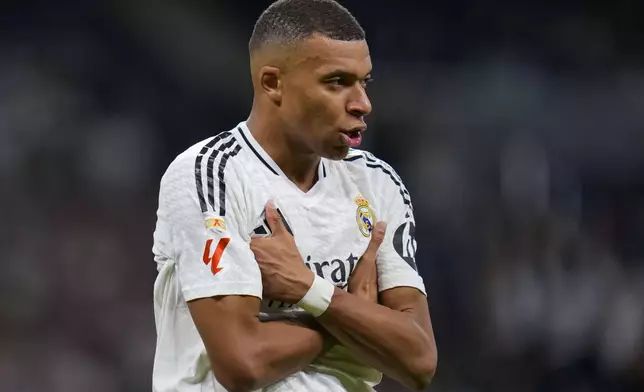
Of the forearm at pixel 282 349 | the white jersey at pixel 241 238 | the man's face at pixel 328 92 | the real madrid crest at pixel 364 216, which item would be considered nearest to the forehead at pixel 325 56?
the man's face at pixel 328 92

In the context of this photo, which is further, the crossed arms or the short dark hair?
the short dark hair

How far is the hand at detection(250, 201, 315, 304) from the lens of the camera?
243cm

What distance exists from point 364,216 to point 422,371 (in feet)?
1.49

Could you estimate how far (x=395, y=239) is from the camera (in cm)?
276

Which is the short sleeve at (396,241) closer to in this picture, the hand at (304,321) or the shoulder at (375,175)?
the shoulder at (375,175)

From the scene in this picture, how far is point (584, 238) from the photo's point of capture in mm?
5613

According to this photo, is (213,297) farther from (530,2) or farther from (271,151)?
(530,2)

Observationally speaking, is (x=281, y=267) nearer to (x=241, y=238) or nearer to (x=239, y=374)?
(x=241, y=238)

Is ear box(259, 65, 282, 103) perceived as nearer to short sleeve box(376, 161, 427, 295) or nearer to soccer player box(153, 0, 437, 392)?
soccer player box(153, 0, 437, 392)

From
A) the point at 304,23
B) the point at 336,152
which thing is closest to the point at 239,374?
the point at 336,152

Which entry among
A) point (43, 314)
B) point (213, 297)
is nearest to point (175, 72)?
point (43, 314)

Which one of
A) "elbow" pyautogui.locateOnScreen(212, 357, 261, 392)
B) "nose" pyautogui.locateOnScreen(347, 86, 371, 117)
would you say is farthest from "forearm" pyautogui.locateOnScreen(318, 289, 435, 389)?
"nose" pyautogui.locateOnScreen(347, 86, 371, 117)

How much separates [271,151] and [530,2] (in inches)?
139

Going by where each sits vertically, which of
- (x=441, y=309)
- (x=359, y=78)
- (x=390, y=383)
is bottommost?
(x=390, y=383)
